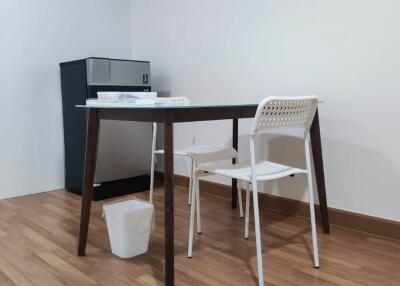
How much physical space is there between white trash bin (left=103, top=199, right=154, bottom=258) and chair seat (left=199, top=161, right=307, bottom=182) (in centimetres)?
38

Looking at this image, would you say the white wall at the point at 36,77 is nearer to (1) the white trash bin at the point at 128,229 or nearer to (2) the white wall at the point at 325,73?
(2) the white wall at the point at 325,73

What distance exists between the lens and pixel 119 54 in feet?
11.6

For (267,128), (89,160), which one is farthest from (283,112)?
(89,160)

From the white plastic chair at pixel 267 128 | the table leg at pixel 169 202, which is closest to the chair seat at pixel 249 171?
the white plastic chair at pixel 267 128

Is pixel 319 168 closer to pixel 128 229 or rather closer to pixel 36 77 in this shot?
pixel 128 229

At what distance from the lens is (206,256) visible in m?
1.82

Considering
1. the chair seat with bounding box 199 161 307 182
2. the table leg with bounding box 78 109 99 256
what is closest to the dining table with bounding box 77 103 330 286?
the table leg with bounding box 78 109 99 256

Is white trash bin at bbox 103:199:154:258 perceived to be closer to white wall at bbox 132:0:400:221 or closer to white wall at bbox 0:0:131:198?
white wall at bbox 132:0:400:221

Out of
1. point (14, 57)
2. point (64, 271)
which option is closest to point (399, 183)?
point (64, 271)

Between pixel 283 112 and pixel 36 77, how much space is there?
228 cm

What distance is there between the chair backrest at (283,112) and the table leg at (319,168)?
336mm

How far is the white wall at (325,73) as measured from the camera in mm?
1982

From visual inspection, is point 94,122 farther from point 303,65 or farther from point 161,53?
point 161,53

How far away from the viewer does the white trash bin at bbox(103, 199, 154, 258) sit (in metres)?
1.75
